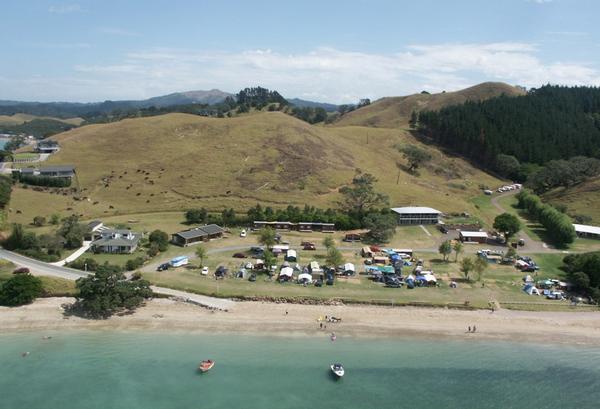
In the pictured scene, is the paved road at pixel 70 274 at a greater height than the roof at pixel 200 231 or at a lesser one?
lesser

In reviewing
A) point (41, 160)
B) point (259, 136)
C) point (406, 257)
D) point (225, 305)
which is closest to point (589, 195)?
point (406, 257)

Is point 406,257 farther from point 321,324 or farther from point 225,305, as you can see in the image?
point 225,305

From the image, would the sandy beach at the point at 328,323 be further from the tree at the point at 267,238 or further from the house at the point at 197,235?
the house at the point at 197,235

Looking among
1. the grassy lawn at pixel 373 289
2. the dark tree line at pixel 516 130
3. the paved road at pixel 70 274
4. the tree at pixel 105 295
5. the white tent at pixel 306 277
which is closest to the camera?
the tree at pixel 105 295

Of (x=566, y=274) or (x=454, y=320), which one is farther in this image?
(x=566, y=274)

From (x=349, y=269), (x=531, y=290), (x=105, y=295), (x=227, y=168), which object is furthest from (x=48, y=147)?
(x=531, y=290)

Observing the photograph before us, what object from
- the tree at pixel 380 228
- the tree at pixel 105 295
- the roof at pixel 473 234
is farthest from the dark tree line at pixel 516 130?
the tree at pixel 105 295
